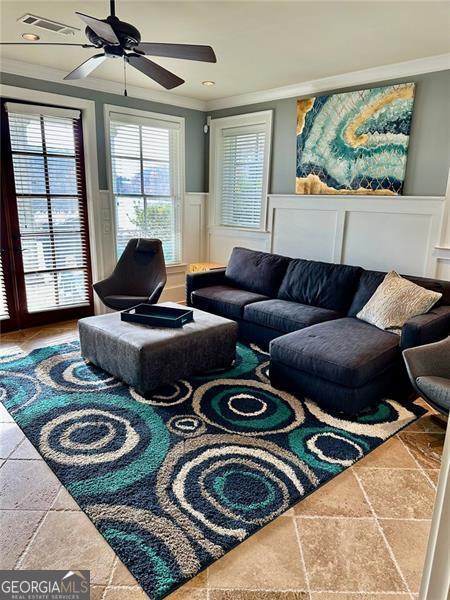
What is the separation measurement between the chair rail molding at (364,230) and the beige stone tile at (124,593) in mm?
3340

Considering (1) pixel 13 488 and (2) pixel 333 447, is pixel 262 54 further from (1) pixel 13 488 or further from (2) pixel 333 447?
(1) pixel 13 488

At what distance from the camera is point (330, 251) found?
440 cm

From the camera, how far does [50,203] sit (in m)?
4.38

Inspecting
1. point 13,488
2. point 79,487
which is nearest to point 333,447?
point 79,487

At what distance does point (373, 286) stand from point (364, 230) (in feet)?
2.52

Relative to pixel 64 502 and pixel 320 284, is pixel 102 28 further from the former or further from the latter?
pixel 320 284

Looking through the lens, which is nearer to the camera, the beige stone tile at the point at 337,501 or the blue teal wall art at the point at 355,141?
the beige stone tile at the point at 337,501

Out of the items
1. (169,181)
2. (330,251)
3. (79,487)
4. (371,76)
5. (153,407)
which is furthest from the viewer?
(169,181)

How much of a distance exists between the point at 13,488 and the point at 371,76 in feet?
14.1

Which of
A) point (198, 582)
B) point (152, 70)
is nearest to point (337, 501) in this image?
point (198, 582)

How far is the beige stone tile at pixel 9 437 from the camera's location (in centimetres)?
235

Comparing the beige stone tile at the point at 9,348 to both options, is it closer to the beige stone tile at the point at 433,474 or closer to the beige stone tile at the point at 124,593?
the beige stone tile at the point at 124,593

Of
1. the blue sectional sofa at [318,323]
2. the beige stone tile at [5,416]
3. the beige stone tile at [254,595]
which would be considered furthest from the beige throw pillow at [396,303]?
the beige stone tile at [5,416]

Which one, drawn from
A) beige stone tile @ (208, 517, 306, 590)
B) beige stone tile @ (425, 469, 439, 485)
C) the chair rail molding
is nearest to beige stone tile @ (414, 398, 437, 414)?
beige stone tile @ (425, 469, 439, 485)
